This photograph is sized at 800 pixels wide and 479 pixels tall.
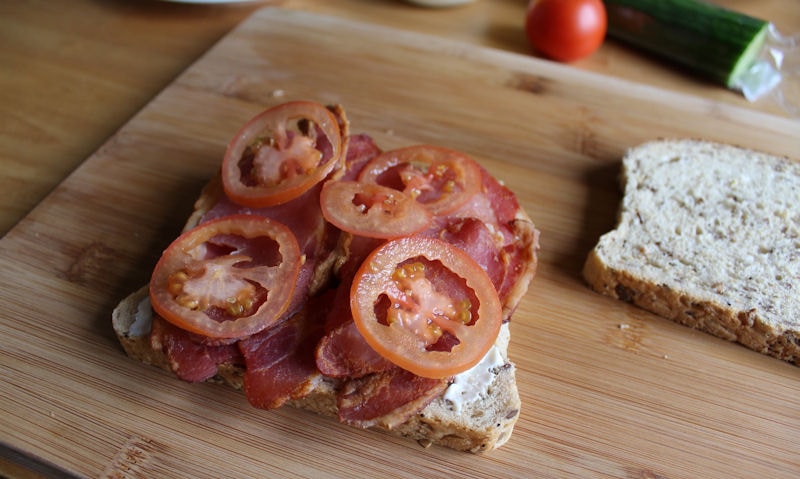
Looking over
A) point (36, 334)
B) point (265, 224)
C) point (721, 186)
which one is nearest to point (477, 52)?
point (721, 186)

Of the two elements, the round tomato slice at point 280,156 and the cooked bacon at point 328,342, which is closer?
the cooked bacon at point 328,342

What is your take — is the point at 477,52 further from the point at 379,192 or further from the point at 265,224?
the point at 265,224

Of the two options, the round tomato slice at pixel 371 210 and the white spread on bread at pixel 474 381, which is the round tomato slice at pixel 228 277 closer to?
the round tomato slice at pixel 371 210

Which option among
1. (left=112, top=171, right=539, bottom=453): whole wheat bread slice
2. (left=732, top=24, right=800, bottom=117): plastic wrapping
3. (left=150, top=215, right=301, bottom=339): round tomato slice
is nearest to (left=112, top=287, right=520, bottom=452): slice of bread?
(left=112, top=171, right=539, bottom=453): whole wheat bread slice

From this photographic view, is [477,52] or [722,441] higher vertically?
[477,52]

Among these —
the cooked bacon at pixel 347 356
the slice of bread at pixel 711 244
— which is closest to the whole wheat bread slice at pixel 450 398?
the cooked bacon at pixel 347 356

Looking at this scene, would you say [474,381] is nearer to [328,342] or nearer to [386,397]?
[386,397]

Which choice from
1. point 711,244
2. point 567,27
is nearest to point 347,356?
point 711,244
